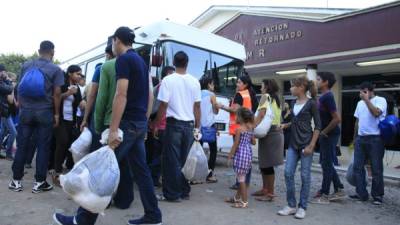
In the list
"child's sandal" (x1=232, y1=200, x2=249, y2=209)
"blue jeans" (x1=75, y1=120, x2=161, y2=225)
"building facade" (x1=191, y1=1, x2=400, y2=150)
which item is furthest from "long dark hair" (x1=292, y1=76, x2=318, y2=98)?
"building facade" (x1=191, y1=1, x2=400, y2=150)

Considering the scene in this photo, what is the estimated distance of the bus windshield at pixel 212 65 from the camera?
26.1 ft

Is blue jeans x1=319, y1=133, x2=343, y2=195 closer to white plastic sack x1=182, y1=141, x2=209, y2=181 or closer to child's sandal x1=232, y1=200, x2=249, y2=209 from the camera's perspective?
child's sandal x1=232, y1=200, x2=249, y2=209

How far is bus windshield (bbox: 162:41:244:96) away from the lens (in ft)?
26.1

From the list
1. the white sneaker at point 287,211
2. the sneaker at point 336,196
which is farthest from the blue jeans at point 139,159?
the sneaker at point 336,196

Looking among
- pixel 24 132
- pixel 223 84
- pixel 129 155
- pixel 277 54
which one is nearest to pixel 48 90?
pixel 24 132

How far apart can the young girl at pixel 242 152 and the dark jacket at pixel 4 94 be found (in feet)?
15.2

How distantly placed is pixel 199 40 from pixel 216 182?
296 centimetres

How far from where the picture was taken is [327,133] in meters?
6.18

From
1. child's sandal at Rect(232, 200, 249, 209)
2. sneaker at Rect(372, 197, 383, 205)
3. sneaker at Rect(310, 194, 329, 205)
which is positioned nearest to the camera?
child's sandal at Rect(232, 200, 249, 209)

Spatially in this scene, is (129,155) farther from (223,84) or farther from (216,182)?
(223,84)

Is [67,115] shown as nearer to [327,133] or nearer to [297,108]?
[297,108]

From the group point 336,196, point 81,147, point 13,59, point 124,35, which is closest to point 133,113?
point 124,35

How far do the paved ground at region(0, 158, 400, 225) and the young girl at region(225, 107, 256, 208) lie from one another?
0.59 feet

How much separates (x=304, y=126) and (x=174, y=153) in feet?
5.48
